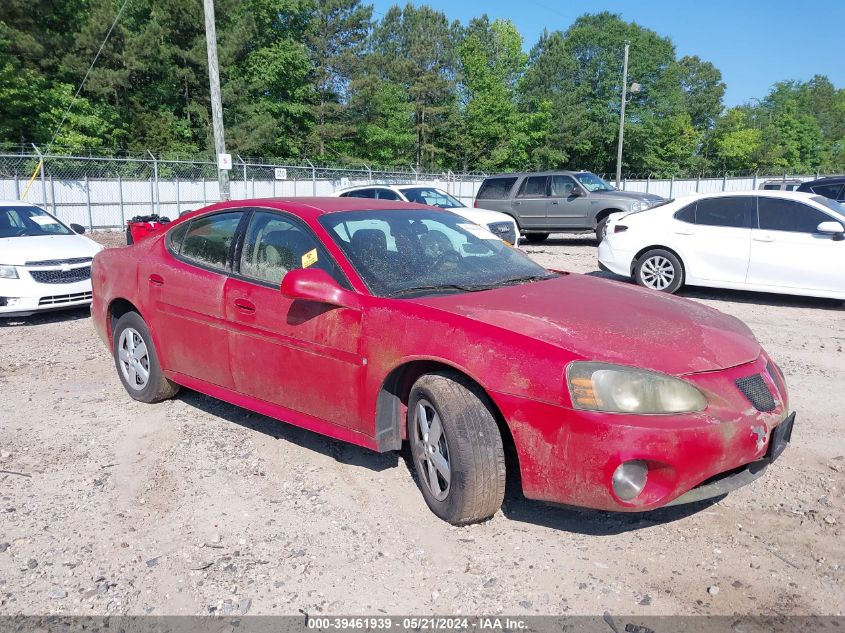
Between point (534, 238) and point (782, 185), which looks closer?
point (534, 238)

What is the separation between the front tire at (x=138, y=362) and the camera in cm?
506

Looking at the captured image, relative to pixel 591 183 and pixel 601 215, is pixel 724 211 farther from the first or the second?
pixel 591 183

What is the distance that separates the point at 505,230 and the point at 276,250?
9.81 m

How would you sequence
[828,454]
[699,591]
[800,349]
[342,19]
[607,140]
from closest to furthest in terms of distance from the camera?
[699,591]
[828,454]
[800,349]
[342,19]
[607,140]

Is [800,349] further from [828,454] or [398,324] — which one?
[398,324]

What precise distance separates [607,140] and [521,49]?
47.7 feet

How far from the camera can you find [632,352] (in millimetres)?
3088

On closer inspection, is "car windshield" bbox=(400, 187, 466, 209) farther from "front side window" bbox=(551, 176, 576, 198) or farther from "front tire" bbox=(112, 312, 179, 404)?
"front tire" bbox=(112, 312, 179, 404)

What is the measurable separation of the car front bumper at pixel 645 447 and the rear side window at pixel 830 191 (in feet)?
46.3

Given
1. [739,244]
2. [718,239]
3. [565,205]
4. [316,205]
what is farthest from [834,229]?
[565,205]

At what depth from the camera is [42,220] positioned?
9805 millimetres

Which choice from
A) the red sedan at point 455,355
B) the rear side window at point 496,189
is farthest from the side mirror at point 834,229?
the rear side window at point 496,189

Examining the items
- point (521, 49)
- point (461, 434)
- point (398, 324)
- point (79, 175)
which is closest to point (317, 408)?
point (398, 324)

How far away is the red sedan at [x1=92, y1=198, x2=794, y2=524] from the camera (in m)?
2.96
